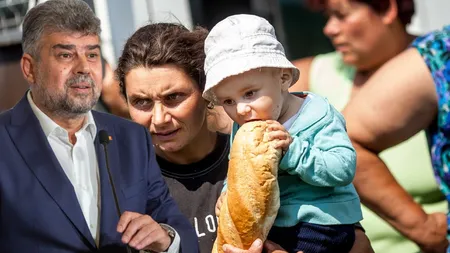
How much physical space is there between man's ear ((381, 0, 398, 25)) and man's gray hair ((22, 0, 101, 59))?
3.90ft

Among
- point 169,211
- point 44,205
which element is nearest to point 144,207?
point 169,211

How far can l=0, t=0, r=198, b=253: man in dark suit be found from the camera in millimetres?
1726

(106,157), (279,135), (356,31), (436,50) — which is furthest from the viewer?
(356,31)

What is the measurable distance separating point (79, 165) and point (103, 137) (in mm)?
85

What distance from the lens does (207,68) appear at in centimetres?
181

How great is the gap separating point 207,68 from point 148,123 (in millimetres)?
204

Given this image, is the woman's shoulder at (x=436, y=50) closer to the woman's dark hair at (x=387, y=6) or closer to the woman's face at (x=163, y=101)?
the woman's dark hair at (x=387, y=6)

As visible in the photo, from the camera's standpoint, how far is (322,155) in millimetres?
1765

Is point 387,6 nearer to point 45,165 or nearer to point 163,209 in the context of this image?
point 163,209

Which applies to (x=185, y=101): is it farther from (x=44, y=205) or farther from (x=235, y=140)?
(x=44, y=205)

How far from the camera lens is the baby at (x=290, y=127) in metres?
1.75

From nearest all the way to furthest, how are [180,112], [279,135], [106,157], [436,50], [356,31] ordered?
[279,135]
[106,157]
[180,112]
[436,50]
[356,31]

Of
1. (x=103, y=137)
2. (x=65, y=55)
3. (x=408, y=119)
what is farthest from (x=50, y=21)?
(x=408, y=119)

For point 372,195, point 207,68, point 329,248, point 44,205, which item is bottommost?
point 372,195
